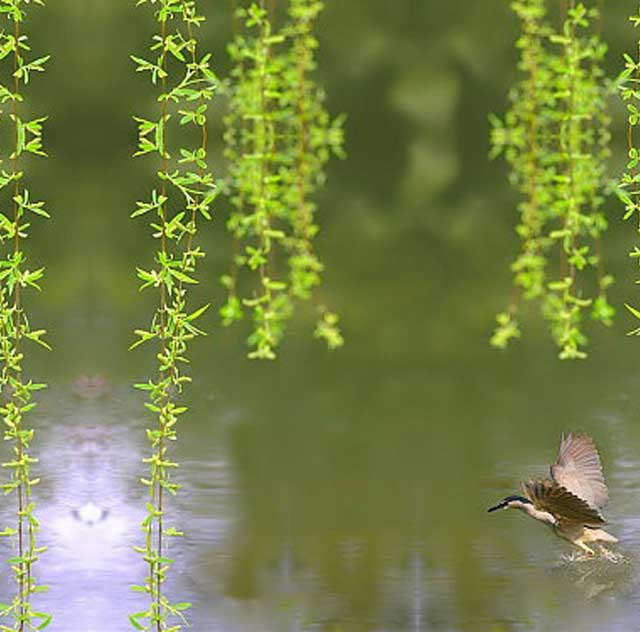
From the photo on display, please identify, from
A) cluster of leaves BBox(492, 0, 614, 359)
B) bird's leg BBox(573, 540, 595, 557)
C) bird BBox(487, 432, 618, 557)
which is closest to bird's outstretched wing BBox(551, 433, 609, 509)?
bird BBox(487, 432, 618, 557)

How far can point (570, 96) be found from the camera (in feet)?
14.6

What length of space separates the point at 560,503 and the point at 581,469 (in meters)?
0.17

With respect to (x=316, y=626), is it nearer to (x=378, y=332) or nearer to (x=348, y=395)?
(x=348, y=395)

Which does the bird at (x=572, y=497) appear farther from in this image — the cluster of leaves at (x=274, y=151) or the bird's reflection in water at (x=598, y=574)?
the cluster of leaves at (x=274, y=151)

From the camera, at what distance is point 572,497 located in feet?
12.6

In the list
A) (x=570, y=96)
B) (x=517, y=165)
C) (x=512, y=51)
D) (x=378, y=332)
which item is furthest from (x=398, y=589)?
(x=512, y=51)

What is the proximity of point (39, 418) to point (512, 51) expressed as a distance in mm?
2346

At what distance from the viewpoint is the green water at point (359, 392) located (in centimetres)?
377

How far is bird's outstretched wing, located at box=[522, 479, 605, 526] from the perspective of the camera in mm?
3818

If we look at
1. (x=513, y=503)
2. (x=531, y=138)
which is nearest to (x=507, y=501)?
(x=513, y=503)

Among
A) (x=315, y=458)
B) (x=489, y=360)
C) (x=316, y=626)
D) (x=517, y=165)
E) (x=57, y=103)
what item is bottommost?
(x=316, y=626)

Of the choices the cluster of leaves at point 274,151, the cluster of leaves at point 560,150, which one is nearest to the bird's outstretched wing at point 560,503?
the cluster of leaves at point 560,150

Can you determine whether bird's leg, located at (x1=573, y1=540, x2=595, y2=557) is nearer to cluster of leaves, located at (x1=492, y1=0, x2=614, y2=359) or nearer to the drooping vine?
cluster of leaves, located at (x1=492, y1=0, x2=614, y2=359)

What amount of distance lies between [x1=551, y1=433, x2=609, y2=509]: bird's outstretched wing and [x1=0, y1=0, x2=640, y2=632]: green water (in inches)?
4.4
